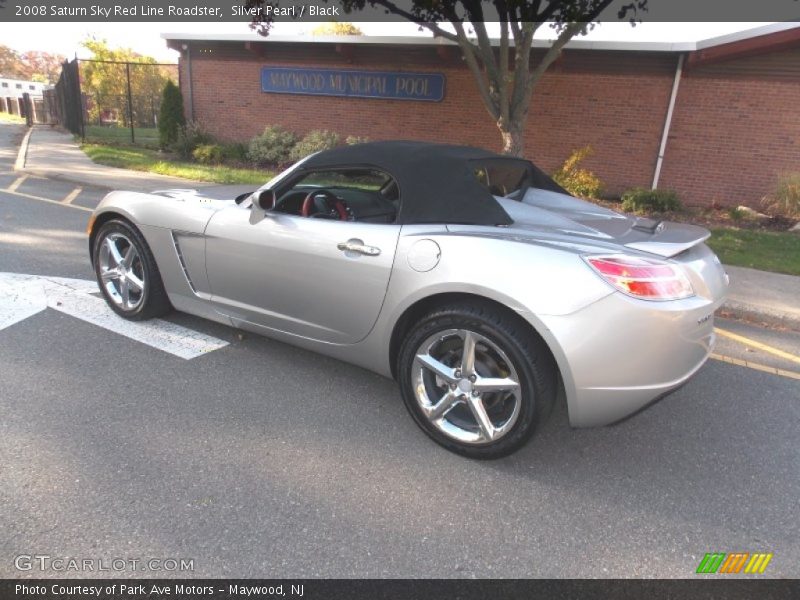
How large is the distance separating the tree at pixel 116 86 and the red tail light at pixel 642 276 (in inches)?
1377

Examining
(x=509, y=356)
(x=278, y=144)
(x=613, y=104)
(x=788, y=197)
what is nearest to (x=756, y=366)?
(x=509, y=356)

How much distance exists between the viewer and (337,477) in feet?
8.25

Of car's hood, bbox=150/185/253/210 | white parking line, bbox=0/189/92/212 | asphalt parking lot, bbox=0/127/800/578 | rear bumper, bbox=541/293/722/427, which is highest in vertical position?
car's hood, bbox=150/185/253/210

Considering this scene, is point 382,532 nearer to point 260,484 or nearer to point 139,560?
point 260,484

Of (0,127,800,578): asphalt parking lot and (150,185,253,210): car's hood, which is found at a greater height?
(150,185,253,210): car's hood

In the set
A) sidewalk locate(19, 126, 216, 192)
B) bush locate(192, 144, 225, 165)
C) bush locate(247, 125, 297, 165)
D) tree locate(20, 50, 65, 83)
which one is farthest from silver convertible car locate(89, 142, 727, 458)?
tree locate(20, 50, 65, 83)

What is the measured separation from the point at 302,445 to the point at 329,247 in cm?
104

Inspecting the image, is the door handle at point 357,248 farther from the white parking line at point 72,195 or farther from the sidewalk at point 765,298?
the white parking line at point 72,195

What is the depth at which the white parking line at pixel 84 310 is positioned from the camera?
3.79m

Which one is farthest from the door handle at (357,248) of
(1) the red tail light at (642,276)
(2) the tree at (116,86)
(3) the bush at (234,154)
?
(2) the tree at (116,86)

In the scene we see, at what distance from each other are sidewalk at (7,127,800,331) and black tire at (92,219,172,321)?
1.95 ft

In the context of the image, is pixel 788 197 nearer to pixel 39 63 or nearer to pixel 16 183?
pixel 16 183

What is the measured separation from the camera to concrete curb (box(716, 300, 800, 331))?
4973 millimetres

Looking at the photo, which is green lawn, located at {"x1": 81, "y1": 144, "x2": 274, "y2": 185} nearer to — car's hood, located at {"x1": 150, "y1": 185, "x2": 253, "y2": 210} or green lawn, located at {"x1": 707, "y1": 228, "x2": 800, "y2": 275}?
car's hood, located at {"x1": 150, "y1": 185, "x2": 253, "y2": 210}
